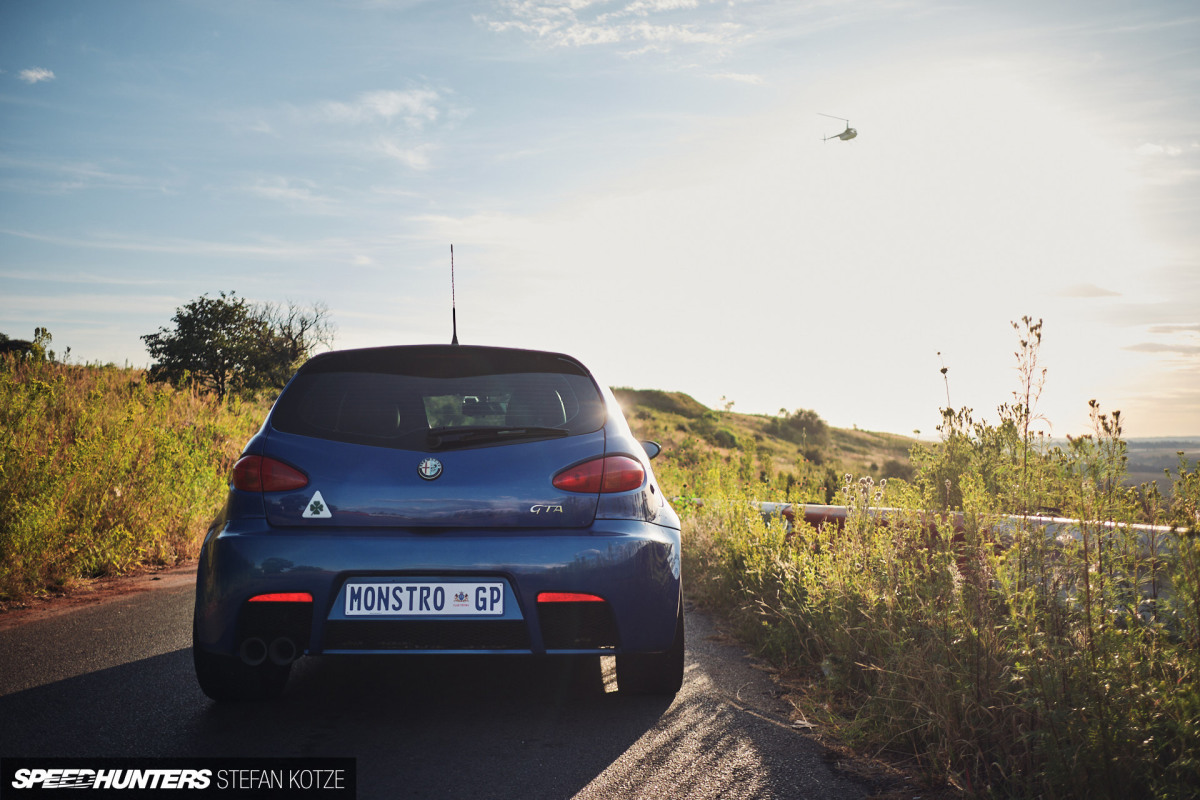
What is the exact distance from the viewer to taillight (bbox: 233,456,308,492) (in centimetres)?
357

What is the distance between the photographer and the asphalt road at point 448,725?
3.14m

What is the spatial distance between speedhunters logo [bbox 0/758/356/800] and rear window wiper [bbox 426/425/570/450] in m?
1.33

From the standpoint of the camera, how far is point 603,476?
3.66 metres

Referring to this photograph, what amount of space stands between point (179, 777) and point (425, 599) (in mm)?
1088

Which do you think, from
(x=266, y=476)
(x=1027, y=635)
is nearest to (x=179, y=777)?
(x=266, y=476)

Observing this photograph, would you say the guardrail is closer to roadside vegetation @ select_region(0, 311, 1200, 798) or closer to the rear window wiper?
roadside vegetation @ select_region(0, 311, 1200, 798)

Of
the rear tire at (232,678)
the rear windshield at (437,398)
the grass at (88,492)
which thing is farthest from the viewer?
the grass at (88,492)

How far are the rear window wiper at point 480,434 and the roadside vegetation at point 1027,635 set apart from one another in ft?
5.85

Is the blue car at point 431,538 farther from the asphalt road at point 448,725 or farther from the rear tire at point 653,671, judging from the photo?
the asphalt road at point 448,725

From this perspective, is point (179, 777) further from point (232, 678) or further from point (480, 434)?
point (480, 434)

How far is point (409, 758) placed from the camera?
10.9 ft

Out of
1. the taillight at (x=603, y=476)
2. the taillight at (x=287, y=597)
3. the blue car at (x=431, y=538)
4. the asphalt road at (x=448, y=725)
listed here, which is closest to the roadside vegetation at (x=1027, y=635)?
the asphalt road at (x=448, y=725)

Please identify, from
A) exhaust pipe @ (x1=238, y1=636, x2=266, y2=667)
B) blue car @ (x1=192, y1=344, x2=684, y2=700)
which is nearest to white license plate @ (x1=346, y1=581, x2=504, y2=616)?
blue car @ (x1=192, y1=344, x2=684, y2=700)

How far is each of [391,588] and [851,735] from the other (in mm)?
2028
